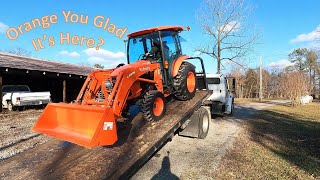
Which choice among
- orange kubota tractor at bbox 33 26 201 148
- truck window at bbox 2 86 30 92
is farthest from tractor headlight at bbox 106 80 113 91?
truck window at bbox 2 86 30 92

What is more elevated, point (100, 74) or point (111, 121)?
point (100, 74)

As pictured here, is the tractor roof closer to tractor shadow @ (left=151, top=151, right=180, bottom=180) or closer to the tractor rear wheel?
the tractor rear wheel

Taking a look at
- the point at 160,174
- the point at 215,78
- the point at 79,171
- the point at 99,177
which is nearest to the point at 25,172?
the point at 79,171

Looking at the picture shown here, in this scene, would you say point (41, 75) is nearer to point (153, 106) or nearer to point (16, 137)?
point (16, 137)

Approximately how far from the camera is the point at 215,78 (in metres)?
12.5

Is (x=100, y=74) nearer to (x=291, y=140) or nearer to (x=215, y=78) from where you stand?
(x=291, y=140)

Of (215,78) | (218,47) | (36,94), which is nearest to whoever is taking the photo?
(215,78)

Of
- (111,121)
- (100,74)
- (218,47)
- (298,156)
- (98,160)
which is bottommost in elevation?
(298,156)

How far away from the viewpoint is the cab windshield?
7.43m

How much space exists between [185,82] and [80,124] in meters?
3.26

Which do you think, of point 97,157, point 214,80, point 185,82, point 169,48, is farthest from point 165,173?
point 214,80

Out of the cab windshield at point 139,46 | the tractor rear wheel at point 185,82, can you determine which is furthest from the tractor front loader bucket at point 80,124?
the cab windshield at point 139,46

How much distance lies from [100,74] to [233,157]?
369 cm

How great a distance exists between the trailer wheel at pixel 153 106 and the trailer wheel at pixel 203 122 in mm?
1885
